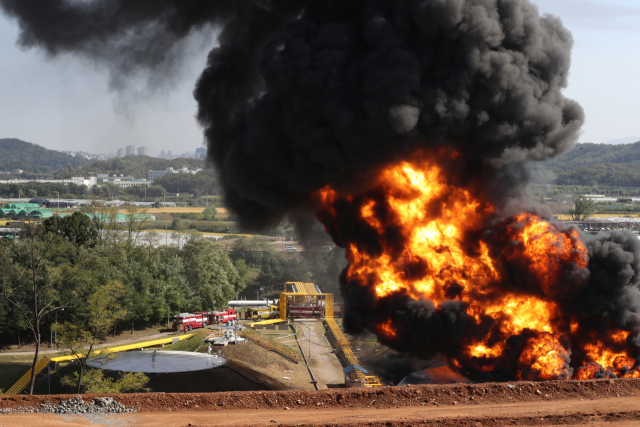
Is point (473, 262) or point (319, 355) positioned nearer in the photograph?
point (473, 262)

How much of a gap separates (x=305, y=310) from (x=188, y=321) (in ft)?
56.6

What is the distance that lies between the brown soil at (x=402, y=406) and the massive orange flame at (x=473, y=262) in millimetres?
4011

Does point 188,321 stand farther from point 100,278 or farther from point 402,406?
point 402,406

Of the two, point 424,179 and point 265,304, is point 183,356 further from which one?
point 265,304

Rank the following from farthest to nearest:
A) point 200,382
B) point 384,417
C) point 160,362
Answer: point 160,362 → point 200,382 → point 384,417

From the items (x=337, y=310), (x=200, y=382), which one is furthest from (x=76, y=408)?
(x=337, y=310)

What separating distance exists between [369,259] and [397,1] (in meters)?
15.3

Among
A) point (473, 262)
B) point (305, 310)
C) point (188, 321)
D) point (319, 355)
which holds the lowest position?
point (319, 355)

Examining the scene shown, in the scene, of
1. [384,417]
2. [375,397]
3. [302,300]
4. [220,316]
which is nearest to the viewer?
[384,417]

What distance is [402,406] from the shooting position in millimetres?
25312

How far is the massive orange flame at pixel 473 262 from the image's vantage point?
30.9m

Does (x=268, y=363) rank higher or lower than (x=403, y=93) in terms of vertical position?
lower

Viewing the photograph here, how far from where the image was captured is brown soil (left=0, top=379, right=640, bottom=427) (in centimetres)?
2300

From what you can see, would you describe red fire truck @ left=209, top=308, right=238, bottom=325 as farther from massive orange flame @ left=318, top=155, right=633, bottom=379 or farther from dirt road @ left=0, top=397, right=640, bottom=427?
dirt road @ left=0, top=397, right=640, bottom=427
